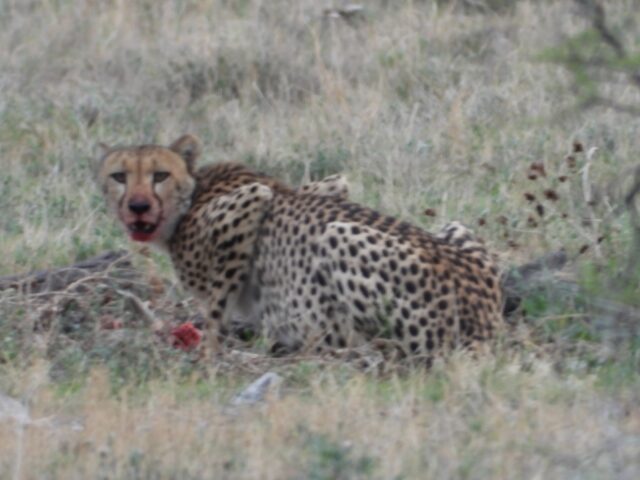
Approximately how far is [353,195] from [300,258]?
6.61ft

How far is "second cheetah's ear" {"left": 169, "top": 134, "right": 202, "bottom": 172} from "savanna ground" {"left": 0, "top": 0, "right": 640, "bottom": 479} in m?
0.51

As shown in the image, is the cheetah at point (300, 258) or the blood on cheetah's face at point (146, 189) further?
the blood on cheetah's face at point (146, 189)

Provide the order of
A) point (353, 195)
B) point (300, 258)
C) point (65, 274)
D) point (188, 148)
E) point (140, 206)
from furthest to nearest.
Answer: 1. point (353, 195)
2. point (188, 148)
3. point (65, 274)
4. point (140, 206)
5. point (300, 258)

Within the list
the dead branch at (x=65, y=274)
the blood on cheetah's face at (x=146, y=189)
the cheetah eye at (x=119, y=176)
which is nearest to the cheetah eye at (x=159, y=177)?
the blood on cheetah's face at (x=146, y=189)

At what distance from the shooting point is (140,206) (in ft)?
23.4

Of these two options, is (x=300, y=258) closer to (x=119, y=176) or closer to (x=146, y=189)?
(x=146, y=189)

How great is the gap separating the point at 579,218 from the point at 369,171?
63.8 inches

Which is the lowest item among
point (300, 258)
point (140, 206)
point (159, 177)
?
→ point (300, 258)

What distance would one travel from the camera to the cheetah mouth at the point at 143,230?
7137 mm

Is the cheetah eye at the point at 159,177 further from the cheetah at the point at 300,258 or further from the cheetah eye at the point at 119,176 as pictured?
the cheetah eye at the point at 119,176

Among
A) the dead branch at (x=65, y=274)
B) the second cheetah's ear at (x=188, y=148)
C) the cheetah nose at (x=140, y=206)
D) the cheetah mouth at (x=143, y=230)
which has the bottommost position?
the dead branch at (x=65, y=274)

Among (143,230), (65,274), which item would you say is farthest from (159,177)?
(65,274)

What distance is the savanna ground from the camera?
508 cm

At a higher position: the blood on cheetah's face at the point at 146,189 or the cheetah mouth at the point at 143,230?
the blood on cheetah's face at the point at 146,189
